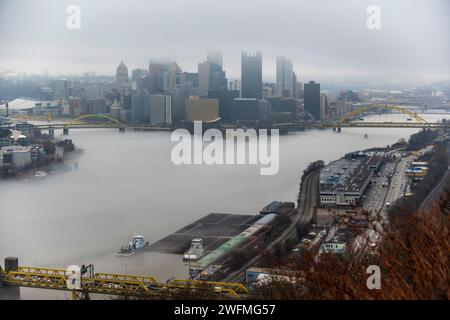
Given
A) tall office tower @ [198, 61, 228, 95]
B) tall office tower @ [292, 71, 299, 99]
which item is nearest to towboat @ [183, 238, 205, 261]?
tall office tower @ [292, 71, 299, 99]

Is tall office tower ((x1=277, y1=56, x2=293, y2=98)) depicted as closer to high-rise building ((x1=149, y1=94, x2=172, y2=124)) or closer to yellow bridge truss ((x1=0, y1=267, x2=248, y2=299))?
high-rise building ((x1=149, y1=94, x2=172, y2=124))

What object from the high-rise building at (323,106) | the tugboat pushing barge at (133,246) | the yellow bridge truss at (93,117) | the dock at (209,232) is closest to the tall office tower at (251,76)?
the high-rise building at (323,106)

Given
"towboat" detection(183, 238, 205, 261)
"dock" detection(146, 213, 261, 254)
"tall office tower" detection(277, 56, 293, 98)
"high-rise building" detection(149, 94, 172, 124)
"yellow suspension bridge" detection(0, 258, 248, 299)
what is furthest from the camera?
"high-rise building" detection(149, 94, 172, 124)

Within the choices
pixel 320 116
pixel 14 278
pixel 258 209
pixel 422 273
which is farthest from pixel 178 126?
pixel 422 273

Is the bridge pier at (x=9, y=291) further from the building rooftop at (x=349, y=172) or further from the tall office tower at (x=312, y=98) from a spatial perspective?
the tall office tower at (x=312, y=98)

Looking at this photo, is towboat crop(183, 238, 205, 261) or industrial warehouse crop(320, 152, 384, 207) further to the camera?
industrial warehouse crop(320, 152, 384, 207)

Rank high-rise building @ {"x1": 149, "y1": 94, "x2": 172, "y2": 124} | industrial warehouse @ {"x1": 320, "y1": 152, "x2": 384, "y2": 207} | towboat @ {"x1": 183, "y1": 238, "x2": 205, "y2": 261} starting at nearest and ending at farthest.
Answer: towboat @ {"x1": 183, "y1": 238, "x2": 205, "y2": 261} < industrial warehouse @ {"x1": 320, "y1": 152, "x2": 384, "y2": 207} < high-rise building @ {"x1": 149, "y1": 94, "x2": 172, "y2": 124}

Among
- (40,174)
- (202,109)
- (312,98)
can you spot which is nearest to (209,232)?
(40,174)
